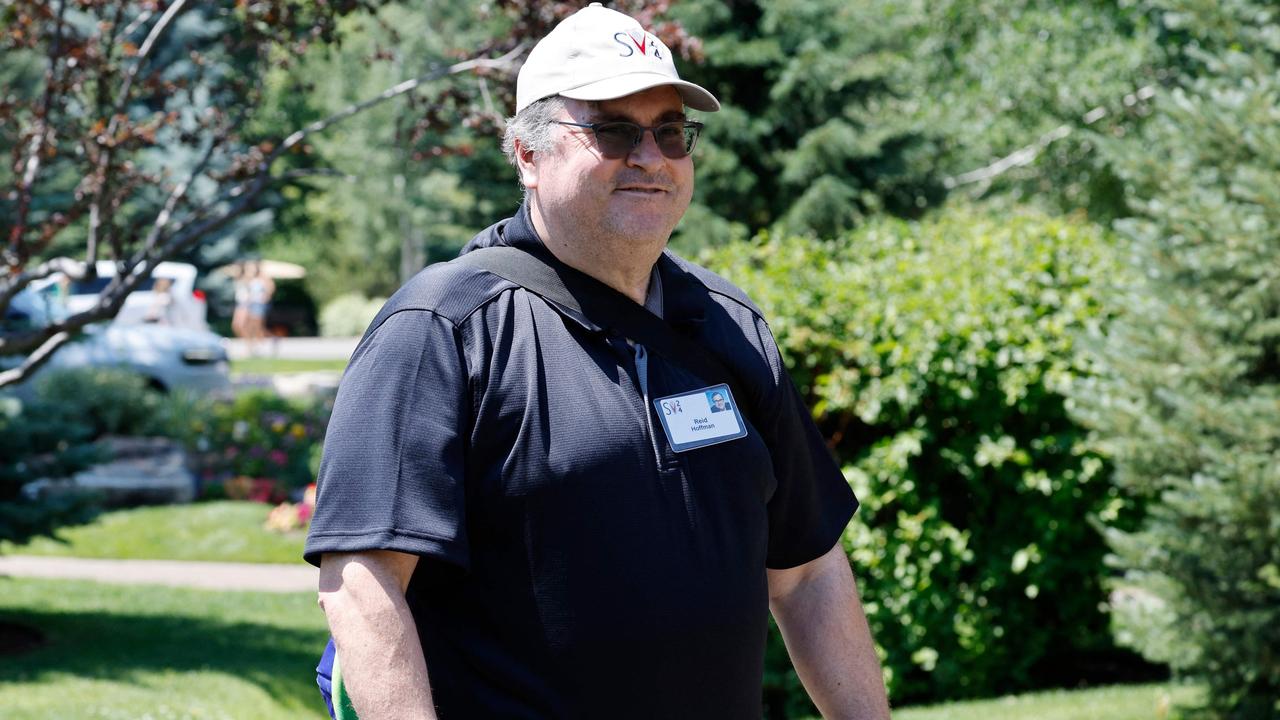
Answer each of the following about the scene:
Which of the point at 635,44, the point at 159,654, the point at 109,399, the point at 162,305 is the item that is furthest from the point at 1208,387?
the point at 162,305

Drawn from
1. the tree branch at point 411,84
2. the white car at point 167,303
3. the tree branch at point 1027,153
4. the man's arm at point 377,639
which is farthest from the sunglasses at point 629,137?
the white car at point 167,303

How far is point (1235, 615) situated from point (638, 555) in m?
4.10

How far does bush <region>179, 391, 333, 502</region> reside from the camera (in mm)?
12812

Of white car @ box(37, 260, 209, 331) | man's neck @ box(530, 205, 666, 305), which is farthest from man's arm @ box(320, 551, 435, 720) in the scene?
white car @ box(37, 260, 209, 331)

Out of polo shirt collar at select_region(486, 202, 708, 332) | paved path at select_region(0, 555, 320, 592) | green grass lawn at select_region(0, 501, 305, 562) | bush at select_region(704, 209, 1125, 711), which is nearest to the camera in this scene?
Result: polo shirt collar at select_region(486, 202, 708, 332)

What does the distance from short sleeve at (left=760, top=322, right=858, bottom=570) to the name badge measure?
0.14 metres

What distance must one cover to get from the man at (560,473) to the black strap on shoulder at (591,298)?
0.02m

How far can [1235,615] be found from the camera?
5.32 m

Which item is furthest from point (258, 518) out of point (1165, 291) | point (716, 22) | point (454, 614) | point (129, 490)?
point (454, 614)

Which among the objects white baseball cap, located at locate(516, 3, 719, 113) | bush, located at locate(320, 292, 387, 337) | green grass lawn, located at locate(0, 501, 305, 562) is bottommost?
bush, located at locate(320, 292, 387, 337)

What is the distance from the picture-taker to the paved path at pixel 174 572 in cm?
979

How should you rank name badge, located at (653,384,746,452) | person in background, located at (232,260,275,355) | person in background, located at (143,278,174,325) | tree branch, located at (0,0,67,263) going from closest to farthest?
name badge, located at (653,384,746,452), tree branch, located at (0,0,67,263), person in background, located at (143,278,174,325), person in background, located at (232,260,275,355)

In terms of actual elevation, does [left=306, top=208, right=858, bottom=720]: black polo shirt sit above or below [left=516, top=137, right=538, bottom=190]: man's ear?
below

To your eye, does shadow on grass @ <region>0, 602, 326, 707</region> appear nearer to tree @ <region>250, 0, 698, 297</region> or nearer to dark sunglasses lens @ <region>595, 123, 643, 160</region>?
dark sunglasses lens @ <region>595, 123, 643, 160</region>
